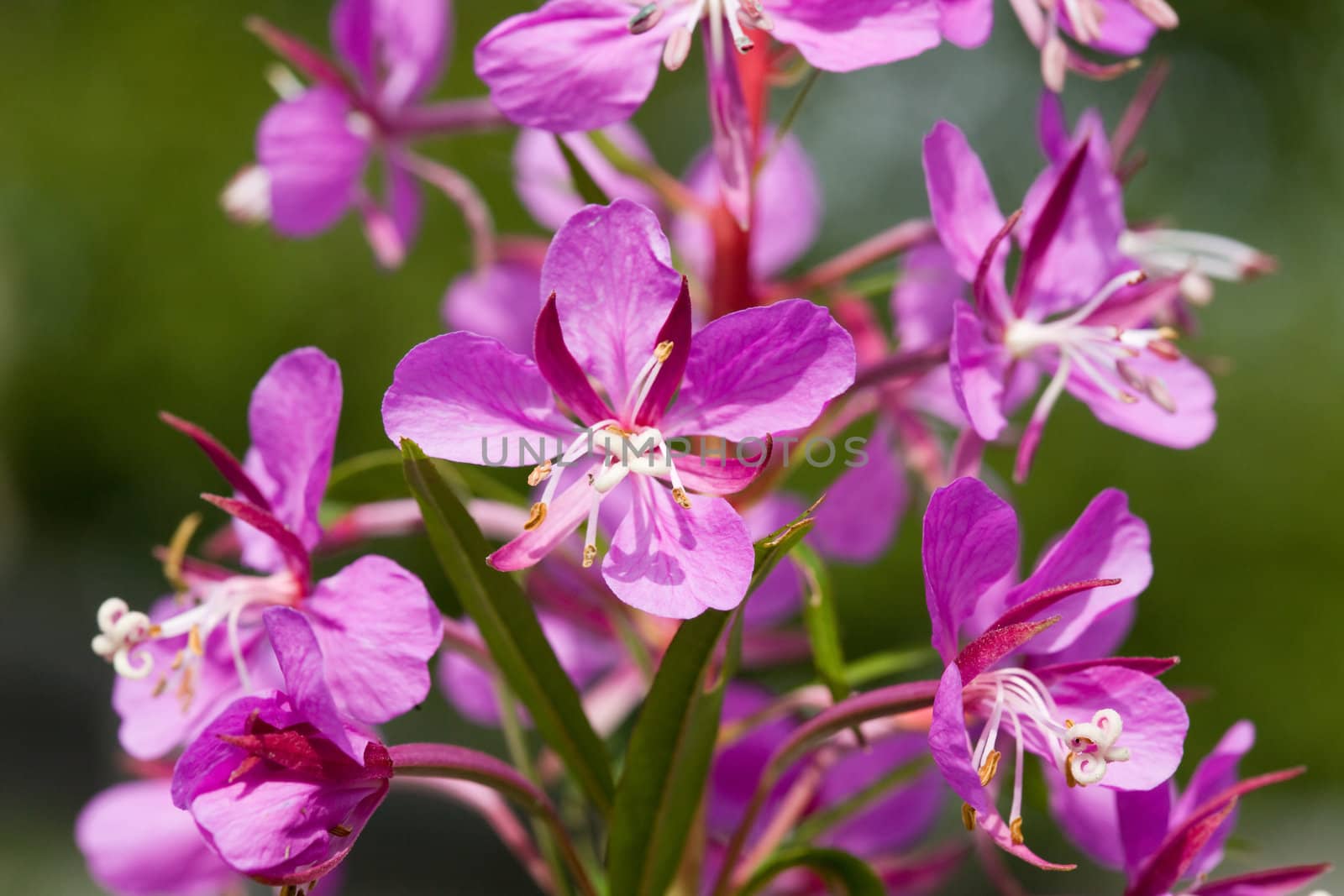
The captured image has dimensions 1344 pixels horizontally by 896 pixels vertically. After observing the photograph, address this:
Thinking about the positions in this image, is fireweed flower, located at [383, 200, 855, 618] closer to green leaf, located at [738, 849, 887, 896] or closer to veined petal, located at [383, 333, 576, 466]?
veined petal, located at [383, 333, 576, 466]

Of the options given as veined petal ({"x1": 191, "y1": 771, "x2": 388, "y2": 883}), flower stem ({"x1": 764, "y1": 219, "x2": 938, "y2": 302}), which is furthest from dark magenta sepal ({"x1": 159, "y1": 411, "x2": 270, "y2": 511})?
flower stem ({"x1": 764, "y1": 219, "x2": 938, "y2": 302})

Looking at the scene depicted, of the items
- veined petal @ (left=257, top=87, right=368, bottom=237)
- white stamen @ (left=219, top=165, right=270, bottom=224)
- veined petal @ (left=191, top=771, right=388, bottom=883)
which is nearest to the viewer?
veined petal @ (left=191, top=771, right=388, bottom=883)

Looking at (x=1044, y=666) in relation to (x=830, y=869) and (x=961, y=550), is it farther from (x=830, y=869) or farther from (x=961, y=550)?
(x=830, y=869)

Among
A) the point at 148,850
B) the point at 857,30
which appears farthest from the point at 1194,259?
the point at 148,850

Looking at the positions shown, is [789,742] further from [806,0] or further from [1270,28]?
[1270,28]

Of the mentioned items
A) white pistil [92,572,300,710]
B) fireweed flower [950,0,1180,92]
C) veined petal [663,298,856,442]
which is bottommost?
white pistil [92,572,300,710]

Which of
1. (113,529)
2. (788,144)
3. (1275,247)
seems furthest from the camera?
(1275,247)

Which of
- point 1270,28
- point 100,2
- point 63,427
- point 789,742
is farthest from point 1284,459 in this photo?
point 100,2

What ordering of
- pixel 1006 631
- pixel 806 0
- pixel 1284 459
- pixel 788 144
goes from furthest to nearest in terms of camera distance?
1. pixel 1284 459
2. pixel 788 144
3. pixel 806 0
4. pixel 1006 631
